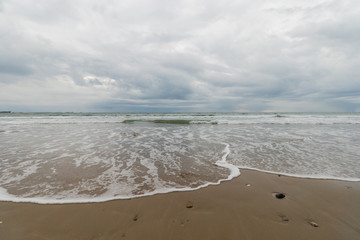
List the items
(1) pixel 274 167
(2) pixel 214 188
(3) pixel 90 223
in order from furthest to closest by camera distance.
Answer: (1) pixel 274 167 → (2) pixel 214 188 → (3) pixel 90 223

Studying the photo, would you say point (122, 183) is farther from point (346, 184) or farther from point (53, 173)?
point (346, 184)

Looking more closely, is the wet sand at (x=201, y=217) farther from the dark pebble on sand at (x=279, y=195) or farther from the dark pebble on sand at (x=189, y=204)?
the dark pebble on sand at (x=279, y=195)

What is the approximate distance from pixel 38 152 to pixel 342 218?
11.3m

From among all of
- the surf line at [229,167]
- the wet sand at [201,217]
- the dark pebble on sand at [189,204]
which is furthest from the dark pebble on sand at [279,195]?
the dark pebble on sand at [189,204]

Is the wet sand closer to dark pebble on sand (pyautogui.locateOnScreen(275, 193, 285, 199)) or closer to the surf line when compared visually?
dark pebble on sand (pyautogui.locateOnScreen(275, 193, 285, 199))

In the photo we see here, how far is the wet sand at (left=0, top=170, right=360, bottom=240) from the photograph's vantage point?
2824mm

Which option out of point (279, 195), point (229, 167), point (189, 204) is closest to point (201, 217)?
point (189, 204)

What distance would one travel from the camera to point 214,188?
4.50m

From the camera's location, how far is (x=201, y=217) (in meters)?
3.23

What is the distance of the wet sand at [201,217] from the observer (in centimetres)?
282

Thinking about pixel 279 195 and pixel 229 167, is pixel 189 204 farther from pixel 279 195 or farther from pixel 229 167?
pixel 229 167

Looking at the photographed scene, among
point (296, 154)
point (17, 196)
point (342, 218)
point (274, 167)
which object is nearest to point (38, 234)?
point (17, 196)

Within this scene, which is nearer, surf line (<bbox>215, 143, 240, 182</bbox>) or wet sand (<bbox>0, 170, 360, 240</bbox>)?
wet sand (<bbox>0, 170, 360, 240</bbox>)

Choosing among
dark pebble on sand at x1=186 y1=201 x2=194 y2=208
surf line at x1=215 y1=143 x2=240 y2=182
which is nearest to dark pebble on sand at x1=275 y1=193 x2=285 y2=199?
surf line at x1=215 y1=143 x2=240 y2=182
